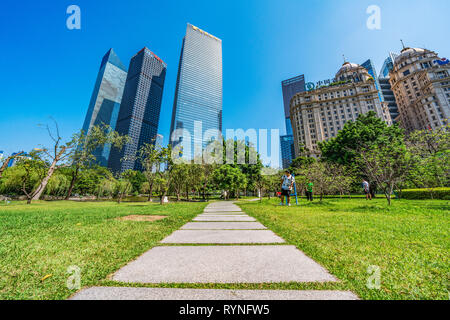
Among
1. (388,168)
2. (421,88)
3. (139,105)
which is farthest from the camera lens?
(139,105)

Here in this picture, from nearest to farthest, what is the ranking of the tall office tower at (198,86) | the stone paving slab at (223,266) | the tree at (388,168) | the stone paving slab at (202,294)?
the stone paving slab at (202,294) < the stone paving slab at (223,266) < the tree at (388,168) < the tall office tower at (198,86)

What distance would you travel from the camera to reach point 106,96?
5261 inches

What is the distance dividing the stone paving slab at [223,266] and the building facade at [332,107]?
71.9 m

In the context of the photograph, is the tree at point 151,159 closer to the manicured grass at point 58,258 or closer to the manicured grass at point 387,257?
the manicured grass at point 58,258

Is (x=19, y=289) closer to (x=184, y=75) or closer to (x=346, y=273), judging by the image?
(x=346, y=273)

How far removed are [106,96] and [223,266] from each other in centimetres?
16901

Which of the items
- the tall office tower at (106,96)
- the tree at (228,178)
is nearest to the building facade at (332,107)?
the tree at (228,178)

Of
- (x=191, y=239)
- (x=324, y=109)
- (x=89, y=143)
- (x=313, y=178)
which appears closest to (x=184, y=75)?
(x=324, y=109)

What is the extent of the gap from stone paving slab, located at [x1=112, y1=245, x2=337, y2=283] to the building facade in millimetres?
71851

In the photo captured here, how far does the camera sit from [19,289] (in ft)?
4.67

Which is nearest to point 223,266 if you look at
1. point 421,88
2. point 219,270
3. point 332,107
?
point 219,270

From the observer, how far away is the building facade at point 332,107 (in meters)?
68.5

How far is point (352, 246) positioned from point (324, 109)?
8445 centimetres

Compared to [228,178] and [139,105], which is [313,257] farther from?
[139,105]
